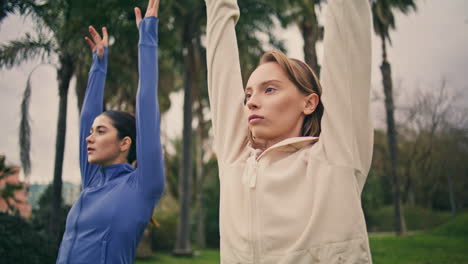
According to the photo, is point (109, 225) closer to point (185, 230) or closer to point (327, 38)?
point (327, 38)

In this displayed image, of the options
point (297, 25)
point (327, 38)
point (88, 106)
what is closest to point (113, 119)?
point (88, 106)

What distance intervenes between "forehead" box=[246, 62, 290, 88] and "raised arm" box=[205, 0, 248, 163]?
147mm

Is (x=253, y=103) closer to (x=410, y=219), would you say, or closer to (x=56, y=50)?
(x=56, y=50)

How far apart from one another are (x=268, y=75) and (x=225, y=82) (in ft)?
0.79

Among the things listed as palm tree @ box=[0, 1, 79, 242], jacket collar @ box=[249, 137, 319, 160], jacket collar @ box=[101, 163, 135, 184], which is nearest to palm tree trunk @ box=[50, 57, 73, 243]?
palm tree @ box=[0, 1, 79, 242]

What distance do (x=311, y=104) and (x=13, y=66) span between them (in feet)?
22.9

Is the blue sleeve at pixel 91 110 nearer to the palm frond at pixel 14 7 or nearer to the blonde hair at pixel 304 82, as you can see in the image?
the blonde hair at pixel 304 82

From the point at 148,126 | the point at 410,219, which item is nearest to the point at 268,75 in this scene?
the point at 148,126

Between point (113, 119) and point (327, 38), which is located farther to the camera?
point (113, 119)

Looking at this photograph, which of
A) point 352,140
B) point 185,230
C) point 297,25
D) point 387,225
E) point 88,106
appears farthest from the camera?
point 387,225

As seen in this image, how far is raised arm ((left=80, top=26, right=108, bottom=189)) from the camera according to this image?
2.73m

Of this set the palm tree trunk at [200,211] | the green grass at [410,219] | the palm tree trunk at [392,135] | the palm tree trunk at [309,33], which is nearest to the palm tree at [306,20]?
the palm tree trunk at [309,33]

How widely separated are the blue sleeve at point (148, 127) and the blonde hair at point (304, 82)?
73 cm

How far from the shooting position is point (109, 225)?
2.20 metres
